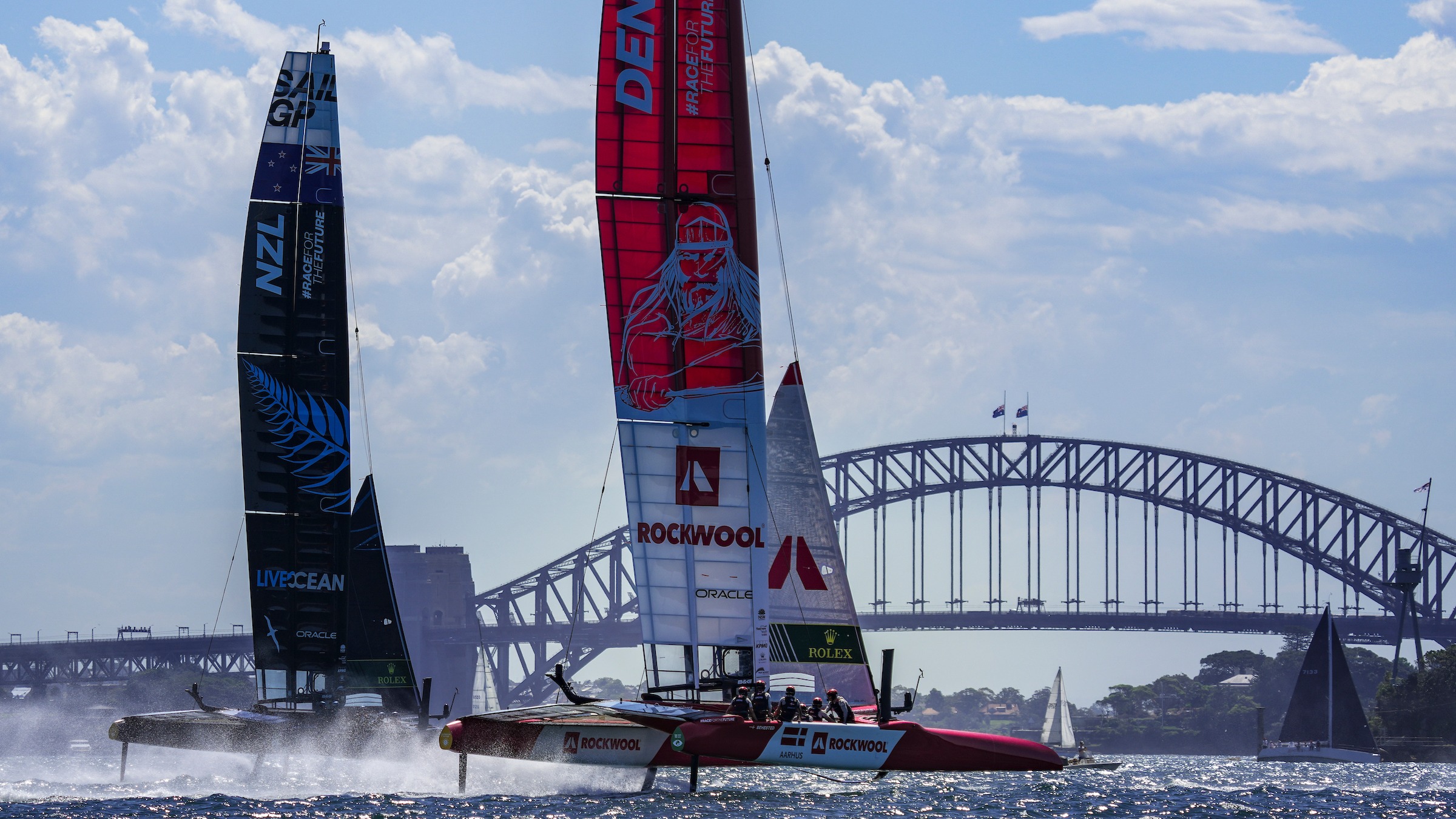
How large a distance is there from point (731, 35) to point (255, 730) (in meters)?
10.1

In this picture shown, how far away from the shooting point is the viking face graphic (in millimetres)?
17859

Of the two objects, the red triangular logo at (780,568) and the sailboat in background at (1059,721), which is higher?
the red triangular logo at (780,568)

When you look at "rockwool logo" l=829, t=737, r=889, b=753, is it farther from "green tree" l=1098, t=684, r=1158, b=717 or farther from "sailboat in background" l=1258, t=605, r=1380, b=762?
"green tree" l=1098, t=684, r=1158, b=717

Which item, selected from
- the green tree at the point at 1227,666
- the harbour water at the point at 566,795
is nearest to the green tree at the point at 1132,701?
the green tree at the point at 1227,666

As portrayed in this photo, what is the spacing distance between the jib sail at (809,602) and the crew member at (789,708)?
17.7ft

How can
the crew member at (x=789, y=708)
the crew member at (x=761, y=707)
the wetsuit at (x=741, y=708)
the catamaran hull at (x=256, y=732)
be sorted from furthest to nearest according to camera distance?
the catamaran hull at (x=256, y=732)
the crew member at (x=789, y=708)
the wetsuit at (x=741, y=708)
the crew member at (x=761, y=707)

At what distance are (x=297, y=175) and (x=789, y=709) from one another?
34.1ft

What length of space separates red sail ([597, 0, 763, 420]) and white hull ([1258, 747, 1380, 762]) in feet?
141

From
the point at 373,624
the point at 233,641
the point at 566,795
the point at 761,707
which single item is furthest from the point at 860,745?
the point at 233,641

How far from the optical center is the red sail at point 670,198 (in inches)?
703

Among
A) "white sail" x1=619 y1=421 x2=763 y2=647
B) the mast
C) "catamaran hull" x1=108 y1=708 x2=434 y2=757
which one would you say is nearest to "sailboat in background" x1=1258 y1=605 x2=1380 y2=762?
the mast

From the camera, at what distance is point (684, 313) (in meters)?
17.9

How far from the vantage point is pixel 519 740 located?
16.5 m

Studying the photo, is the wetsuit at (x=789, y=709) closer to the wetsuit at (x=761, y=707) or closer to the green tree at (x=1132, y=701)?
the wetsuit at (x=761, y=707)
